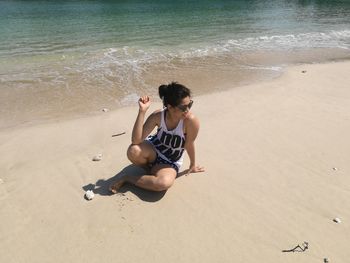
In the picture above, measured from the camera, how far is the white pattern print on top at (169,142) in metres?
3.99

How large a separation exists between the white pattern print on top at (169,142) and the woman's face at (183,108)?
0.50 ft

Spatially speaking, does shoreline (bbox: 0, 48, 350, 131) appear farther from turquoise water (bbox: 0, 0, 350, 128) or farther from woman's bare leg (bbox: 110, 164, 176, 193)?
woman's bare leg (bbox: 110, 164, 176, 193)

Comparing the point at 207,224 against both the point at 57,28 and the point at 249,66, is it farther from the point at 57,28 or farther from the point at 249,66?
the point at 57,28

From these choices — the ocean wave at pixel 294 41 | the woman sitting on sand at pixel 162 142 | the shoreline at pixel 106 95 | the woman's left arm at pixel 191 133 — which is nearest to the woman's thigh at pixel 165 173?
the woman sitting on sand at pixel 162 142

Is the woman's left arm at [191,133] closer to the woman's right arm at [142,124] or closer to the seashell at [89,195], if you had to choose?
the woman's right arm at [142,124]

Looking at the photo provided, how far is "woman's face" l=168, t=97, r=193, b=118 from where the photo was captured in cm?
365

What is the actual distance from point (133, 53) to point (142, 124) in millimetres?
8668

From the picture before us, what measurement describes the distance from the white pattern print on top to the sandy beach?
29 cm

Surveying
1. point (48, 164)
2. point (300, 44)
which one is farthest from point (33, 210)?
point (300, 44)

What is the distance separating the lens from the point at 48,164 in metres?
4.61

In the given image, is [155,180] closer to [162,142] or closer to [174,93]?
[162,142]

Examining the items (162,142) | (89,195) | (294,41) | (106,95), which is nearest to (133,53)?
(106,95)

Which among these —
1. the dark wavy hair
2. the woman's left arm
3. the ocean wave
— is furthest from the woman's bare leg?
the ocean wave

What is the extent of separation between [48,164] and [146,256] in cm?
217
